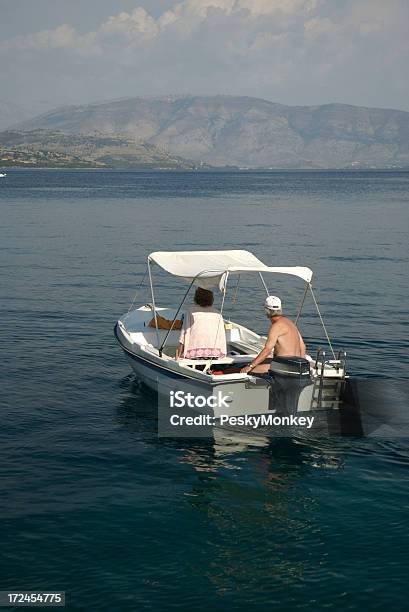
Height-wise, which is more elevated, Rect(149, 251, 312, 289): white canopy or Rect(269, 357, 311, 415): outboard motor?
Rect(149, 251, 312, 289): white canopy

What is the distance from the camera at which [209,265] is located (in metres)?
19.0

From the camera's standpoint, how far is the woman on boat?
17.9 meters

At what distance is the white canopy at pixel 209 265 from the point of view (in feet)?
58.3

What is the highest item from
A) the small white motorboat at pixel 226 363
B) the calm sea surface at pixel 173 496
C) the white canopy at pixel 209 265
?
the white canopy at pixel 209 265

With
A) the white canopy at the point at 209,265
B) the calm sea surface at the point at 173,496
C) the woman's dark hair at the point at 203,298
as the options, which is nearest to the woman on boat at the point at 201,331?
the woman's dark hair at the point at 203,298

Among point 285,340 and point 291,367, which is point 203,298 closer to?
point 285,340

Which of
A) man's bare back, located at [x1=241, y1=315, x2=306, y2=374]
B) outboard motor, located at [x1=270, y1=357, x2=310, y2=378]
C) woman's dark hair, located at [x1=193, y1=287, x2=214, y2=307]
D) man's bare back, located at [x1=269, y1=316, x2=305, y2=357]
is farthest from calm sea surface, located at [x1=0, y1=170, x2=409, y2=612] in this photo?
woman's dark hair, located at [x1=193, y1=287, x2=214, y2=307]

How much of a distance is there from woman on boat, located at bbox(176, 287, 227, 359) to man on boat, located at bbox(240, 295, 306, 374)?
183 cm

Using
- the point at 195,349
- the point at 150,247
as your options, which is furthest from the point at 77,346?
the point at 150,247

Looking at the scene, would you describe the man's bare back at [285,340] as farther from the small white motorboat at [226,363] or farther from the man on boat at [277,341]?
the small white motorboat at [226,363]

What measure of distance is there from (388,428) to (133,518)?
20.2 feet

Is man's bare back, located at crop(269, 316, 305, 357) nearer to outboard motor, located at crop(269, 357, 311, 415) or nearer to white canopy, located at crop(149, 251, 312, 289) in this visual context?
outboard motor, located at crop(269, 357, 311, 415)

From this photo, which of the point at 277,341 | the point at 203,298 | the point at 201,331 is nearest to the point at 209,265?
the point at 203,298

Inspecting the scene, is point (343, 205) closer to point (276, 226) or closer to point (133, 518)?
point (276, 226)
